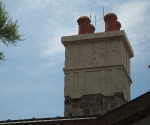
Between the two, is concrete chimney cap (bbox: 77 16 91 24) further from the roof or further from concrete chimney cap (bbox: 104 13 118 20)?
the roof

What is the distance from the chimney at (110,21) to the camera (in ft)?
53.3

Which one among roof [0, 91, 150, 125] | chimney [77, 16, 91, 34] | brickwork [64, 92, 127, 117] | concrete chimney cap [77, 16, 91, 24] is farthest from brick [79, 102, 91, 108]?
concrete chimney cap [77, 16, 91, 24]

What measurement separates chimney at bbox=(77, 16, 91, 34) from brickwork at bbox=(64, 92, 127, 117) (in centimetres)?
261

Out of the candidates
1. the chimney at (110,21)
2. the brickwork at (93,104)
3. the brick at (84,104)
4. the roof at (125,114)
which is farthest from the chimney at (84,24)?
the roof at (125,114)

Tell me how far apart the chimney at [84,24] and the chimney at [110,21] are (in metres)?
0.71

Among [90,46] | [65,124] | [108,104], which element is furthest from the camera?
[90,46]

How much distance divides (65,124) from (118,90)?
10.0ft

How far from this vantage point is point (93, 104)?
599 inches

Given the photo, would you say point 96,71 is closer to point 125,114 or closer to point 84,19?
point 84,19

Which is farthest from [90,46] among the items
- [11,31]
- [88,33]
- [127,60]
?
[11,31]

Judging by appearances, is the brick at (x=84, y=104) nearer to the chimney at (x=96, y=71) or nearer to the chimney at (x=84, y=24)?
the chimney at (x=96, y=71)

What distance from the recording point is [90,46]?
52.7 ft

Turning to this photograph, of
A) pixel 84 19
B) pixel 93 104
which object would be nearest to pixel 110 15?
pixel 84 19

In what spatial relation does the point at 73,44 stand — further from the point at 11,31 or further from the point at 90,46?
the point at 11,31
